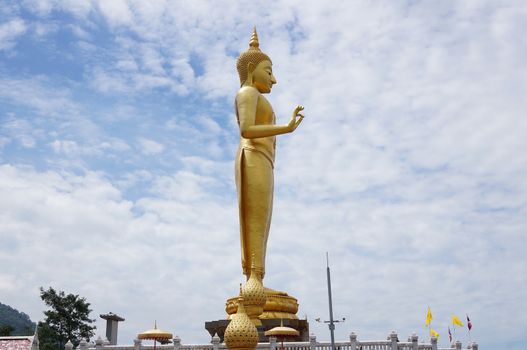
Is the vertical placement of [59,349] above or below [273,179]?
below

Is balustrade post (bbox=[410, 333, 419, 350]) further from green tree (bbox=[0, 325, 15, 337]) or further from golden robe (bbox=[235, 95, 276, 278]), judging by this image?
green tree (bbox=[0, 325, 15, 337])

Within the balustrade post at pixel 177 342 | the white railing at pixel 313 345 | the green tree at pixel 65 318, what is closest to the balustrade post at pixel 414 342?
the white railing at pixel 313 345

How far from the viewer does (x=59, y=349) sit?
2722cm

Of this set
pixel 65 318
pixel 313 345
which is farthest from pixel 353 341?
pixel 65 318

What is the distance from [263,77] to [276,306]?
6798mm

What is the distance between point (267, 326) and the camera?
54.4ft

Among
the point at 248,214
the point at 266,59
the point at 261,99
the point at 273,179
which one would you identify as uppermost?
the point at 266,59

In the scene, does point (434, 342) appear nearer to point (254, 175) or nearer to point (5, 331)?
point (254, 175)

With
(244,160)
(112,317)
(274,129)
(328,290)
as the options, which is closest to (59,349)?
(112,317)

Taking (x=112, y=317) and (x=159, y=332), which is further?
(x=112, y=317)

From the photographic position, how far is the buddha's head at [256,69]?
60.9 feet

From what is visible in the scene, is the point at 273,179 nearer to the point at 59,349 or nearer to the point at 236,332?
the point at 236,332

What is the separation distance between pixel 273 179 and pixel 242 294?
23.5ft

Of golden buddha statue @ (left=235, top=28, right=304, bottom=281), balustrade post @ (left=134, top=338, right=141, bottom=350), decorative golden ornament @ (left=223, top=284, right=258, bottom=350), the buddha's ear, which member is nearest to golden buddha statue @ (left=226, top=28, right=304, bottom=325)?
golden buddha statue @ (left=235, top=28, right=304, bottom=281)
